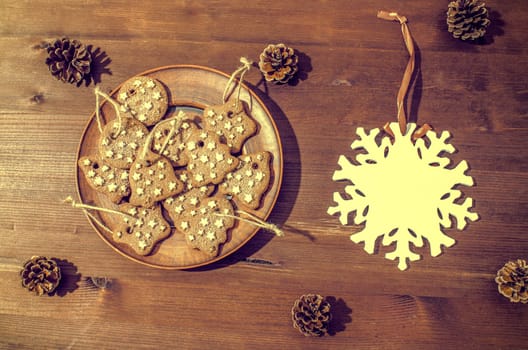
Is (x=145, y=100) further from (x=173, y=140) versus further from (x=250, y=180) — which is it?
(x=250, y=180)

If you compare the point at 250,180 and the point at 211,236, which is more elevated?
the point at 250,180

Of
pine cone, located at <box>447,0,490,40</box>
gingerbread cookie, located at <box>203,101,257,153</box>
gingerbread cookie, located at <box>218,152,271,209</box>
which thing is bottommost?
gingerbread cookie, located at <box>218,152,271,209</box>

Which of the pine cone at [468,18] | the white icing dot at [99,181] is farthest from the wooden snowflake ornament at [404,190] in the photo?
the white icing dot at [99,181]

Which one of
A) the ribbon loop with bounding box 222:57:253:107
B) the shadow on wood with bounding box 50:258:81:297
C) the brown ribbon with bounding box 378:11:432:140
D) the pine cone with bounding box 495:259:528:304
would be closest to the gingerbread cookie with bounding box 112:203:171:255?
the shadow on wood with bounding box 50:258:81:297

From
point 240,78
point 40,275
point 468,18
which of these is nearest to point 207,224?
point 240,78

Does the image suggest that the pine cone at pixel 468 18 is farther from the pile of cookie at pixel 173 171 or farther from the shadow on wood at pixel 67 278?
the shadow on wood at pixel 67 278

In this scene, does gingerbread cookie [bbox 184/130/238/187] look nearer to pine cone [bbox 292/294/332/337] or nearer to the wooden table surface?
the wooden table surface
